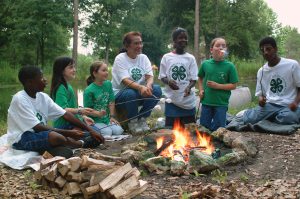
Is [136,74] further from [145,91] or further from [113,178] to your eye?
[113,178]

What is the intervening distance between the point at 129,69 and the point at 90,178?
8.98 feet

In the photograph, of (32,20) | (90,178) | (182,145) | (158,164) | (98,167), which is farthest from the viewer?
(32,20)

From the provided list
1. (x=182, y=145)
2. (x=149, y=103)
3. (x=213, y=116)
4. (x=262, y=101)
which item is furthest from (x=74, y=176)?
(x=262, y=101)

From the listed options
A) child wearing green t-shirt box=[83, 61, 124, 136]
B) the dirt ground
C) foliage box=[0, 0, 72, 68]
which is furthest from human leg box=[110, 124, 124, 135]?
foliage box=[0, 0, 72, 68]

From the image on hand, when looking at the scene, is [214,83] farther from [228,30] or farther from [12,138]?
[228,30]

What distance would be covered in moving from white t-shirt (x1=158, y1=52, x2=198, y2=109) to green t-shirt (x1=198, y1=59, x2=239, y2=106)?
241 millimetres

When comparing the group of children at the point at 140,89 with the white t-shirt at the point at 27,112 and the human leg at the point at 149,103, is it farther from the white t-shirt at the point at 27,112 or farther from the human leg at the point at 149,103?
the white t-shirt at the point at 27,112

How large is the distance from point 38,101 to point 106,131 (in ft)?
4.41

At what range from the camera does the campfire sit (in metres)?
4.60

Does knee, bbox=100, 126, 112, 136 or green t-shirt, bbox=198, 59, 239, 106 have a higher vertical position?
green t-shirt, bbox=198, 59, 239, 106

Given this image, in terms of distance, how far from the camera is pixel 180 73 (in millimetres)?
6016

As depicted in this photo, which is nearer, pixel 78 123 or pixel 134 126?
pixel 78 123

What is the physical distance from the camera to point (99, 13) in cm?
3089

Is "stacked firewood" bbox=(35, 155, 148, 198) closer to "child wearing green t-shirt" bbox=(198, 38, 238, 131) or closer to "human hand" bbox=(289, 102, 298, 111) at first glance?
"child wearing green t-shirt" bbox=(198, 38, 238, 131)
